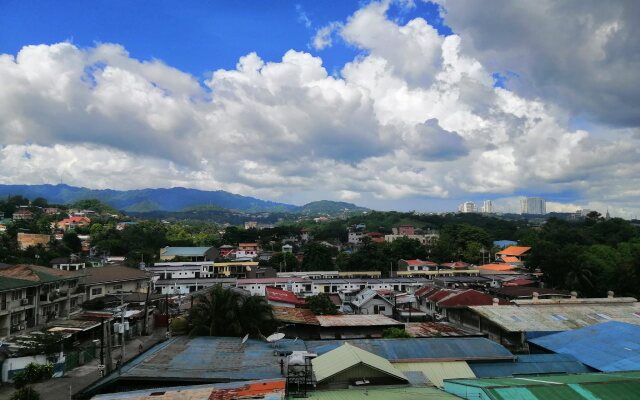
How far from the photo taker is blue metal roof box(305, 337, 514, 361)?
17516 mm

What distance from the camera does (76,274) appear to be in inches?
1364

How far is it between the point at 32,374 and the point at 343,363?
1416 cm

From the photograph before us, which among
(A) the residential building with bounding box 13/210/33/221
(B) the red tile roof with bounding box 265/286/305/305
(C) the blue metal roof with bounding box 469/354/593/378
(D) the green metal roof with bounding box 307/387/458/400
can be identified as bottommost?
(B) the red tile roof with bounding box 265/286/305/305

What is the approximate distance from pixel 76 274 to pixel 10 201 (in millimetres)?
128391

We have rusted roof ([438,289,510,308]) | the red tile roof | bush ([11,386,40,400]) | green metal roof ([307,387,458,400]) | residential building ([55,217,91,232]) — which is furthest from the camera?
residential building ([55,217,91,232])

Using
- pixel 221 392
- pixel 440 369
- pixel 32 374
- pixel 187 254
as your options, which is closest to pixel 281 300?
pixel 32 374

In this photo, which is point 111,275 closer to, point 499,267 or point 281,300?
point 281,300

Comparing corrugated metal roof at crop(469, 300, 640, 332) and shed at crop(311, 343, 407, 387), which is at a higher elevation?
shed at crop(311, 343, 407, 387)

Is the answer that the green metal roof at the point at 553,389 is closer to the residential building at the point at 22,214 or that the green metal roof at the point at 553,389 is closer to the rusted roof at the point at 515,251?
the rusted roof at the point at 515,251

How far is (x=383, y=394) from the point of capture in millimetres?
12383

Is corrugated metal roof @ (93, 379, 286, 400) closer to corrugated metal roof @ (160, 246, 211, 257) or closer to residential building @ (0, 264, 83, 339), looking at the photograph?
residential building @ (0, 264, 83, 339)

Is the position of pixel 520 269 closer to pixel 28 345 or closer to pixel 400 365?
Answer: pixel 400 365

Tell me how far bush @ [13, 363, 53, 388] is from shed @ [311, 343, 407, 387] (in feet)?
42.8

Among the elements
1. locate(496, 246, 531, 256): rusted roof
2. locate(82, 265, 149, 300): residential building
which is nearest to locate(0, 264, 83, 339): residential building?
locate(82, 265, 149, 300): residential building
